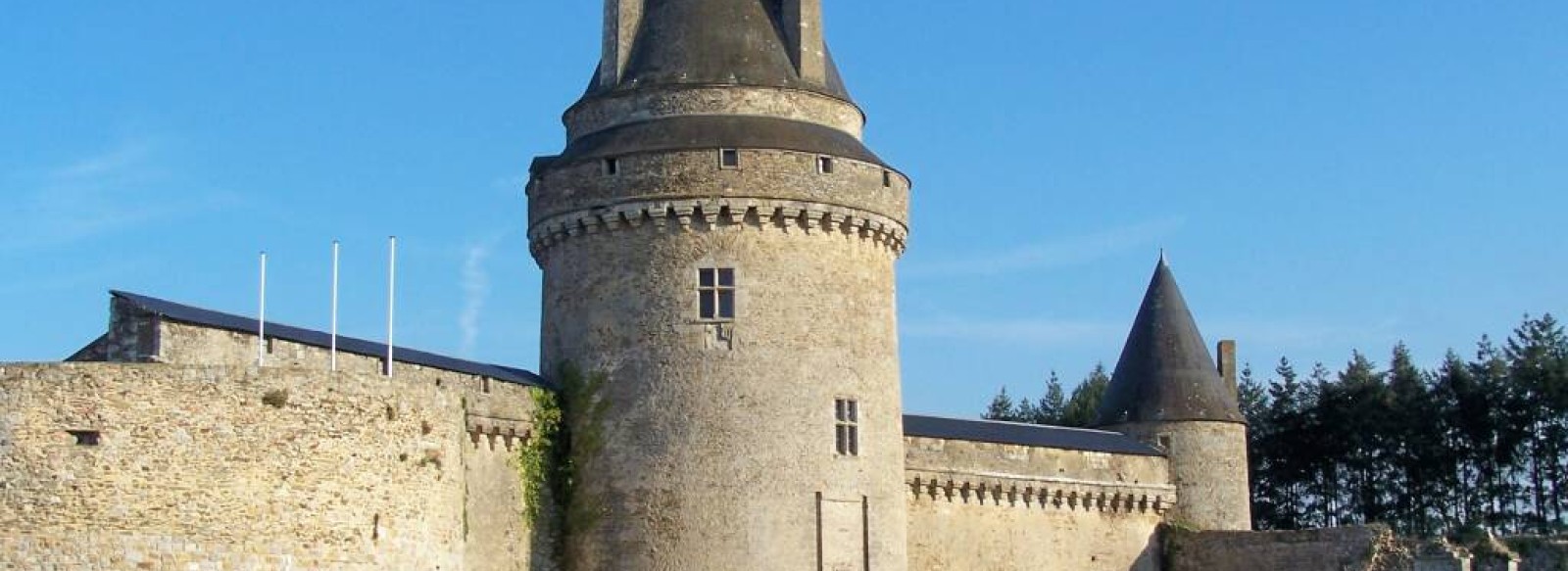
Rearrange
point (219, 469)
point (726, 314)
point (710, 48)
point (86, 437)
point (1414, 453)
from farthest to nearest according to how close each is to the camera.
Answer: point (1414, 453) → point (710, 48) → point (726, 314) → point (219, 469) → point (86, 437)

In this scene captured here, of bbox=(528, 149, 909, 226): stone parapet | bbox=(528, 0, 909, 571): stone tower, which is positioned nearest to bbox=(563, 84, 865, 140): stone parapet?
bbox=(528, 0, 909, 571): stone tower

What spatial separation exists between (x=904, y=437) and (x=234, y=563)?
51.3 ft

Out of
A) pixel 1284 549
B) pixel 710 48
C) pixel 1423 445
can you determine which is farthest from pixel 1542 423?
pixel 710 48

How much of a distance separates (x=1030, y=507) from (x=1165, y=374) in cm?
649

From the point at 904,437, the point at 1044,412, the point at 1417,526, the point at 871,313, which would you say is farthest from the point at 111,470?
the point at 1044,412

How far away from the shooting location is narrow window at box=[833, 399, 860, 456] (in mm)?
34312

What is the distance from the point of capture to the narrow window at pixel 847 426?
1351 inches

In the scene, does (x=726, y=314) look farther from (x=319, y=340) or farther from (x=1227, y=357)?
(x=1227, y=357)

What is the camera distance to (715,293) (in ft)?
111

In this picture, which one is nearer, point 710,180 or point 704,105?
point 710,180

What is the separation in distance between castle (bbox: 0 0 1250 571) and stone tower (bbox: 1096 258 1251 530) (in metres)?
7.44

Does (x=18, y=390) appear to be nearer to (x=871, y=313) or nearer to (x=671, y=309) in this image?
(x=671, y=309)

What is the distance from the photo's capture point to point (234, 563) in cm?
2734

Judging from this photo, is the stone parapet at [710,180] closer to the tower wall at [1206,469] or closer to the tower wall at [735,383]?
the tower wall at [735,383]
